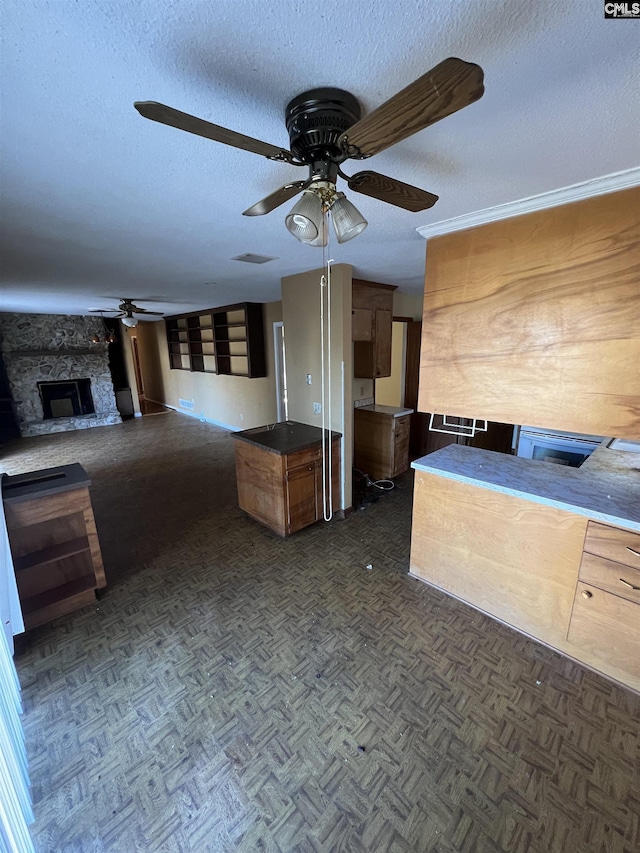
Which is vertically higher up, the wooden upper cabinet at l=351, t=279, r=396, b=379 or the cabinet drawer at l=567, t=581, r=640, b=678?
the wooden upper cabinet at l=351, t=279, r=396, b=379

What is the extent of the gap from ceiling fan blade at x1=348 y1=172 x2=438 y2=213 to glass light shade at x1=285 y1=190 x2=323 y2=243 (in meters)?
0.14

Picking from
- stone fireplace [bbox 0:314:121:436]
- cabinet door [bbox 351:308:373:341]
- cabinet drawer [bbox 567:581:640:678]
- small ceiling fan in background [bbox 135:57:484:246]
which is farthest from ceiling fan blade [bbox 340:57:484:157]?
stone fireplace [bbox 0:314:121:436]

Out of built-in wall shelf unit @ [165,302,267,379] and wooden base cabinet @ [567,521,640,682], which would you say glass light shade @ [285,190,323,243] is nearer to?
wooden base cabinet @ [567,521,640,682]

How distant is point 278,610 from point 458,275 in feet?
8.00

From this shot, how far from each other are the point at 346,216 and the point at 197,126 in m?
0.51

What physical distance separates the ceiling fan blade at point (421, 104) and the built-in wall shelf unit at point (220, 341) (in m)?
5.07

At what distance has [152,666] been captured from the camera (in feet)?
6.15

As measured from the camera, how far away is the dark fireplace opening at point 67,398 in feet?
23.3

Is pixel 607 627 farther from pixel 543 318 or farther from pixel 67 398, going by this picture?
pixel 67 398

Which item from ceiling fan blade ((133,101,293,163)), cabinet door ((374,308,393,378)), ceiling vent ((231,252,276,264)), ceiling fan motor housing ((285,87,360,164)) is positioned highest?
ceiling vent ((231,252,276,264))

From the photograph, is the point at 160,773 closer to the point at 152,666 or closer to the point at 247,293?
the point at 152,666

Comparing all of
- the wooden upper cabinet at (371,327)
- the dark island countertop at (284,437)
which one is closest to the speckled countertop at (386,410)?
the wooden upper cabinet at (371,327)

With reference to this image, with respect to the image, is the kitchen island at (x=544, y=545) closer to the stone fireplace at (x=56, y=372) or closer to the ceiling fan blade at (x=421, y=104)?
the ceiling fan blade at (x=421, y=104)

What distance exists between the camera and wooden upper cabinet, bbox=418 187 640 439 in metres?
1.55
